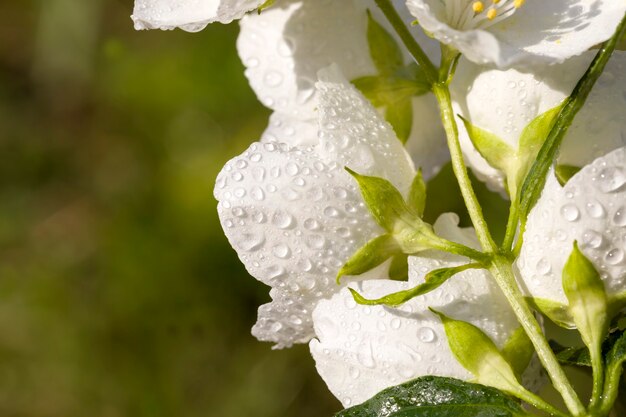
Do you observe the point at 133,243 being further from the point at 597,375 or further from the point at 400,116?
the point at 597,375

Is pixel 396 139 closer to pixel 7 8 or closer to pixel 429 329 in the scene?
pixel 429 329

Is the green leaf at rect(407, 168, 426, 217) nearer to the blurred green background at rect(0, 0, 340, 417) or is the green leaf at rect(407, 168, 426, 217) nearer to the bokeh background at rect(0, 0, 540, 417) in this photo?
the bokeh background at rect(0, 0, 540, 417)

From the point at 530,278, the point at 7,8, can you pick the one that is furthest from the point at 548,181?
the point at 7,8

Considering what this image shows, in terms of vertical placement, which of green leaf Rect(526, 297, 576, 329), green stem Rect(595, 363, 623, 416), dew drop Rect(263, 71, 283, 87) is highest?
dew drop Rect(263, 71, 283, 87)

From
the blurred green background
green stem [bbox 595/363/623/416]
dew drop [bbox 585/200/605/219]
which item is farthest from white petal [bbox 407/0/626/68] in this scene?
the blurred green background

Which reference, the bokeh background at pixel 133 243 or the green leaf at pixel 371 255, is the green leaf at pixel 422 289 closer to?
the green leaf at pixel 371 255
